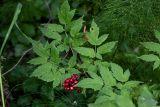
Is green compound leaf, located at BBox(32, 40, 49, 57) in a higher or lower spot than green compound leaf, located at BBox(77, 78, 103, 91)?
higher

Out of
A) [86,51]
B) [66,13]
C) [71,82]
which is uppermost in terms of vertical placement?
[66,13]

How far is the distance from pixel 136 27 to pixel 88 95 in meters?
0.37

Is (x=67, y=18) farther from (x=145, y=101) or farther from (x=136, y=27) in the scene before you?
(x=145, y=101)

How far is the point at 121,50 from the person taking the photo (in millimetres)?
1970

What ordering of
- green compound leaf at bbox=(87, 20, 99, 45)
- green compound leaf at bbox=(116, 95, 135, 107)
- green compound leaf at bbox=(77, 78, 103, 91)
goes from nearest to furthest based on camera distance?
green compound leaf at bbox=(116, 95, 135, 107) < green compound leaf at bbox=(77, 78, 103, 91) < green compound leaf at bbox=(87, 20, 99, 45)

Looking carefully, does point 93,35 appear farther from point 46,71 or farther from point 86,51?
point 46,71

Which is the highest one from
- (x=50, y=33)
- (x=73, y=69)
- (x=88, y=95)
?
(x=50, y=33)

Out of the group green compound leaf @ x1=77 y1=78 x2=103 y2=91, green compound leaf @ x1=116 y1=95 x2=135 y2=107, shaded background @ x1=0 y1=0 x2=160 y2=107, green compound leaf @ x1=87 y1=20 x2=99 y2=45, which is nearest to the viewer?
green compound leaf @ x1=116 y1=95 x2=135 y2=107

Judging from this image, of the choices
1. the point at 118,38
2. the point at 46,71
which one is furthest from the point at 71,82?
the point at 118,38

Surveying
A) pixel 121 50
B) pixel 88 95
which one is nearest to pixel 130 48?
pixel 121 50

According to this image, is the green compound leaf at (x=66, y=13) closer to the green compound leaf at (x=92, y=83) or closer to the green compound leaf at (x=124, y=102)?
the green compound leaf at (x=92, y=83)

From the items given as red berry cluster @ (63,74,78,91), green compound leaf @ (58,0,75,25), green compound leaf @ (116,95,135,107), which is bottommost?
red berry cluster @ (63,74,78,91)

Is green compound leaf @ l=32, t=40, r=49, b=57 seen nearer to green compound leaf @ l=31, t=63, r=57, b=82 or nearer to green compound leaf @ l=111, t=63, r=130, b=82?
green compound leaf @ l=31, t=63, r=57, b=82

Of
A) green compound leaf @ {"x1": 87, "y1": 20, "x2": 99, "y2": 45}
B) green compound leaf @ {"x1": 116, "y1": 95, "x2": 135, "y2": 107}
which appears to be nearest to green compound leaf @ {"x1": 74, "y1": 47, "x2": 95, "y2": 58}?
green compound leaf @ {"x1": 87, "y1": 20, "x2": 99, "y2": 45}
